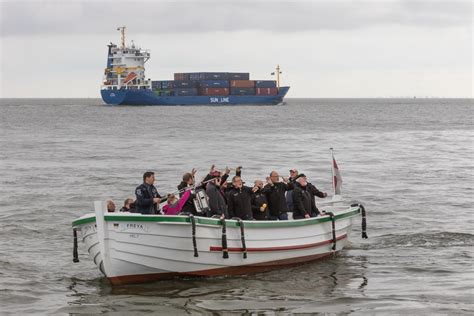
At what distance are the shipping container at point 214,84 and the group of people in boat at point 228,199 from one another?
424ft

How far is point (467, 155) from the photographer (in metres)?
51.9

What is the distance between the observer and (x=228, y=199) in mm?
17047

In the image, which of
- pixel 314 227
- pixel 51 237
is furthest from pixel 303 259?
pixel 51 237

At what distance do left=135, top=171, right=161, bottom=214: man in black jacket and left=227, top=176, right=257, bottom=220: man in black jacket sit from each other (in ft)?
5.92

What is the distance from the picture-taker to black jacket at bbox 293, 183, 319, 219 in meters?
18.3

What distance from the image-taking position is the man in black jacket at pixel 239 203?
16969 millimetres

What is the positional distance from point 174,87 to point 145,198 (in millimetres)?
133824

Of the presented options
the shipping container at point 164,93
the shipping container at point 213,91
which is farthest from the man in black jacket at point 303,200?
the shipping container at point 213,91

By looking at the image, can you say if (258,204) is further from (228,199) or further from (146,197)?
(146,197)

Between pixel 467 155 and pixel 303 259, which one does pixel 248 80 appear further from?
pixel 303 259

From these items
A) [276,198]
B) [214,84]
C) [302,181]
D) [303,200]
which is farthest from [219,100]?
[276,198]

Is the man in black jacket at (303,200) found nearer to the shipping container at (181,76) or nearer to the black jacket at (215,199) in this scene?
the black jacket at (215,199)

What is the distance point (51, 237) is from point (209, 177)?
782 centimetres

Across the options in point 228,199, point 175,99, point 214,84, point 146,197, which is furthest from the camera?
point 214,84
